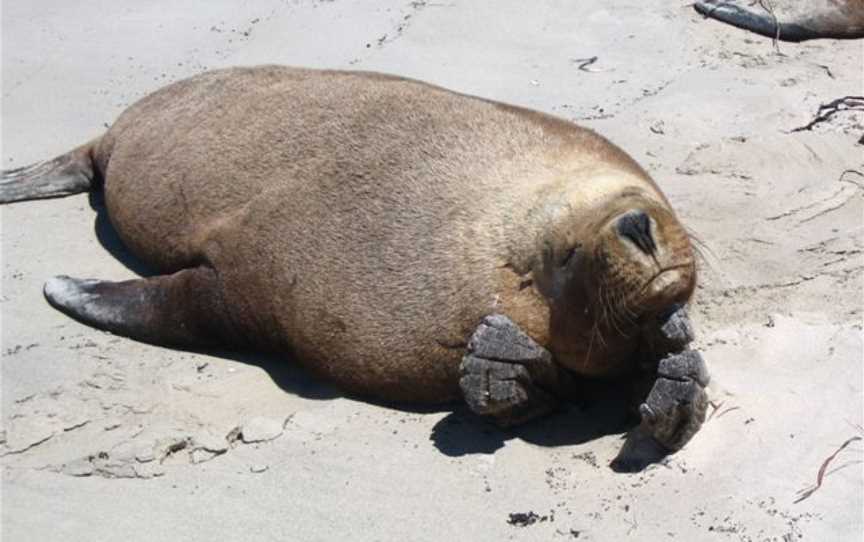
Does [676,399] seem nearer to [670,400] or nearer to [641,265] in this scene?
[670,400]

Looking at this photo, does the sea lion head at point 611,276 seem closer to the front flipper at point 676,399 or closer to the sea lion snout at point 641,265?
the sea lion snout at point 641,265

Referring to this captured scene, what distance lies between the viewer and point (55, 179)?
711 cm

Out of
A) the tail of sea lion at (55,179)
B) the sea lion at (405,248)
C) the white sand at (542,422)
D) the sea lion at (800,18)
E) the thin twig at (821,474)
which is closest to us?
the thin twig at (821,474)

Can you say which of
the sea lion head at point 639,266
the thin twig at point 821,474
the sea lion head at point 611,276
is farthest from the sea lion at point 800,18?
the thin twig at point 821,474

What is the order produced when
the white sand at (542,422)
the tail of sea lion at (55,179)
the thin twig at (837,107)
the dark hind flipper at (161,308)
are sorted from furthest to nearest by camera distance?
the tail of sea lion at (55,179)
the thin twig at (837,107)
the dark hind flipper at (161,308)
the white sand at (542,422)

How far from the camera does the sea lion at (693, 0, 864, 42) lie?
25.5 ft

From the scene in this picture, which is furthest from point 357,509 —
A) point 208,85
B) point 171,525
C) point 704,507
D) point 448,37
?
point 448,37

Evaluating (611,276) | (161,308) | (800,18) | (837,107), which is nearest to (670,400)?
(611,276)

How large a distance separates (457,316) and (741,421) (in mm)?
1002

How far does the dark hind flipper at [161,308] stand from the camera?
558 cm

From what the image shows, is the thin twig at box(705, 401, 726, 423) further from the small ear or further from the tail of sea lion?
the tail of sea lion

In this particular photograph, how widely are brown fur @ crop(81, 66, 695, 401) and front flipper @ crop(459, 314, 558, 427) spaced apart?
97 millimetres

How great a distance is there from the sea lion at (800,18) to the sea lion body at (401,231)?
2.61m

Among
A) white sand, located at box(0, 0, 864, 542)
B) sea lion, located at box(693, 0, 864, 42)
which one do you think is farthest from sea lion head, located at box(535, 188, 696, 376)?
sea lion, located at box(693, 0, 864, 42)
